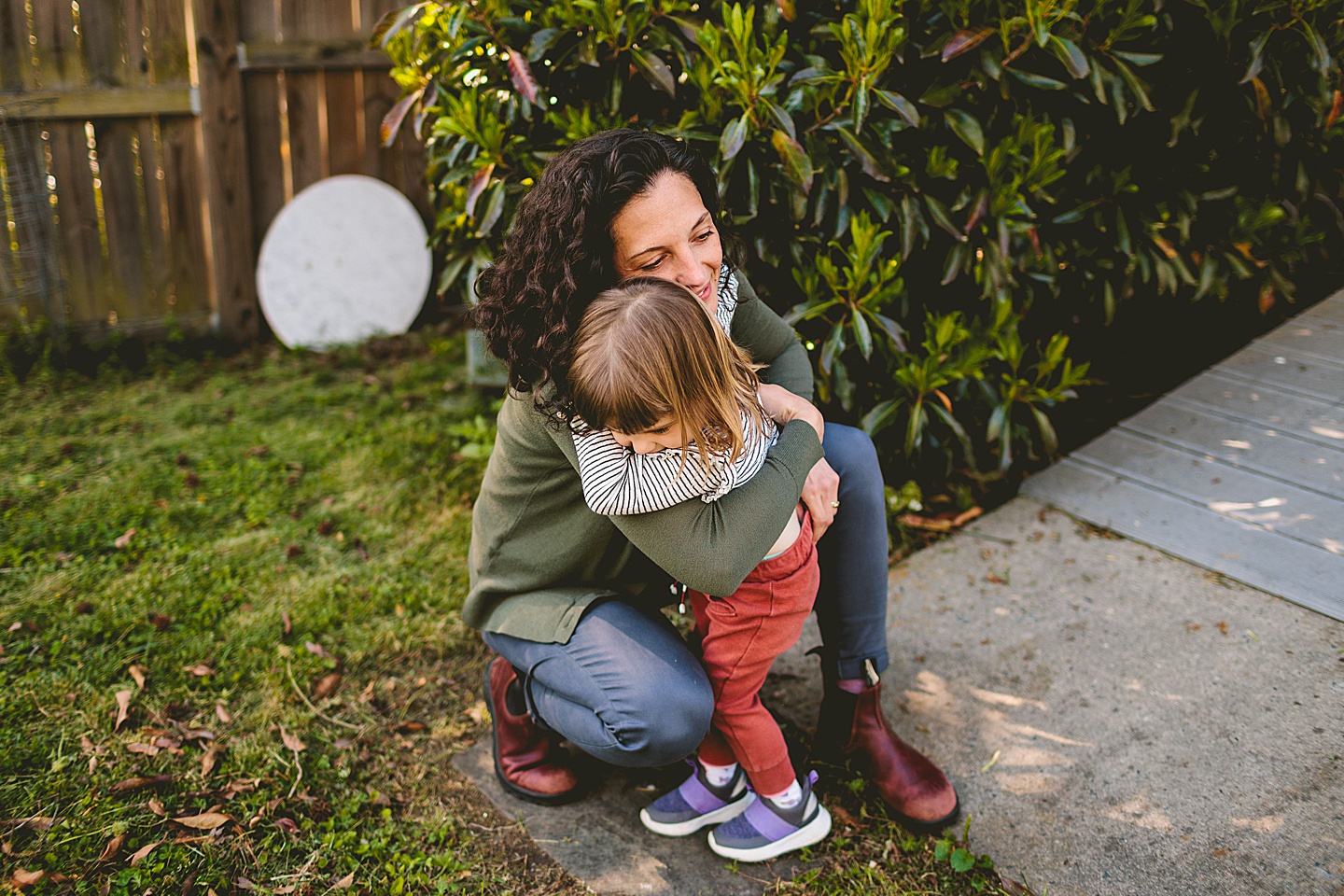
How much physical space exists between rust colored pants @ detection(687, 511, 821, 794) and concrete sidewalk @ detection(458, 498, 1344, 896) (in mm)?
267

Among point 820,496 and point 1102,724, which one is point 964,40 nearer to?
point 820,496

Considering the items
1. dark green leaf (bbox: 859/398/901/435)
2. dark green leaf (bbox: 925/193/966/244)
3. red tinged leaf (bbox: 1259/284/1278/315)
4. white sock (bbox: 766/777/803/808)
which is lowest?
white sock (bbox: 766/777/803/808)

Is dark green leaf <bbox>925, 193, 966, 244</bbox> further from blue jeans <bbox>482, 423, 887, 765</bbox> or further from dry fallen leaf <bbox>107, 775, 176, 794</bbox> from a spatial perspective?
dry fallen leaf <bbox>107, 775, 176, 794</bbox>

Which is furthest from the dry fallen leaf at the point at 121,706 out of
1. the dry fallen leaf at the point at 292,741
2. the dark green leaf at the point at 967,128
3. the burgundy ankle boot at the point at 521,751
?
the dark green leaf at the point at 967,128

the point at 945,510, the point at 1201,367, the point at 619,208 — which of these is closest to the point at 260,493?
the point at 619,208

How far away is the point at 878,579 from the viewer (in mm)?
2088

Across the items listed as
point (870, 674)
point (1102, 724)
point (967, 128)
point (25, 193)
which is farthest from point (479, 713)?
point (25, 193)

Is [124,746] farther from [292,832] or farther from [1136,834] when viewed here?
[1136,834]

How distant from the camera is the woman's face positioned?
5.90 feet

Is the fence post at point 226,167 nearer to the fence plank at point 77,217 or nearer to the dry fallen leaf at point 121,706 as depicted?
the fence plank at point 77,217

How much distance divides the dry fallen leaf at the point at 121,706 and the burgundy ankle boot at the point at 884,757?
171cm

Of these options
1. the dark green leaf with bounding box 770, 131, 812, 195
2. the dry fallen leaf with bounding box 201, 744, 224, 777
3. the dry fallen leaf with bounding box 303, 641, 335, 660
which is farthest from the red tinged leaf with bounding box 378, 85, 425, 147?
the dry fallen leaf with bounding box 201, 744, 224, 777

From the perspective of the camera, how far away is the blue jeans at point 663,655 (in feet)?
5.95

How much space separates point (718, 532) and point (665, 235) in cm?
58
